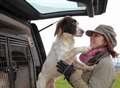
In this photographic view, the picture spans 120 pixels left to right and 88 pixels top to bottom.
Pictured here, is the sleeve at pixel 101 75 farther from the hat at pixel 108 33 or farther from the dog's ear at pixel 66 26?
the dog's ear at pixel 66 26

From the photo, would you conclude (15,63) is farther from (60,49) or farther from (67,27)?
(67,27)

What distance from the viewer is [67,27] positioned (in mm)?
4645

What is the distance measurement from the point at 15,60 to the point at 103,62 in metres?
0.66

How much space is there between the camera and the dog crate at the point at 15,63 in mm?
3207

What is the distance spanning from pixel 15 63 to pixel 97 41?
69cm

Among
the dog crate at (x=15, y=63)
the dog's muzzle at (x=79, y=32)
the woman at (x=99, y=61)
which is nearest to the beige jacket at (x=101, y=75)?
the woman at (x=99, y=61)

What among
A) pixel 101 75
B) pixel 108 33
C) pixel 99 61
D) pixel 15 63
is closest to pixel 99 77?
pixel 101 75

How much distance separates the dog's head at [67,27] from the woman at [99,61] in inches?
29.8

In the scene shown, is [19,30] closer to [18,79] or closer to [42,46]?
[18,79]

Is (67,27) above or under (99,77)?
above

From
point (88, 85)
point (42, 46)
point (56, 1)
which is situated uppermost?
point (56, 1)

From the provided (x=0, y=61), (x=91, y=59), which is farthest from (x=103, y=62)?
(x=0, y=61)

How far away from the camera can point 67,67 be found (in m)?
3.66

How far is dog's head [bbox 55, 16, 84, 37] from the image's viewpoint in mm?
4602
